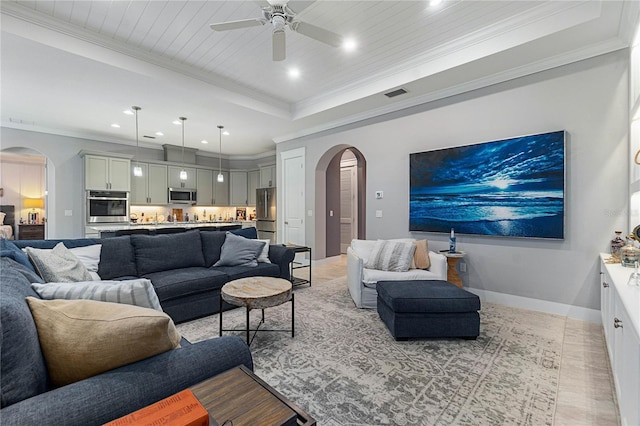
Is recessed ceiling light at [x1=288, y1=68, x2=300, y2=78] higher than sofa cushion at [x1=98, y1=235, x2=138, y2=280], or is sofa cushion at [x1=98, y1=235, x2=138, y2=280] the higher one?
recessed ceiling light at [x1=288, y1=68, x2=300, y2=78]

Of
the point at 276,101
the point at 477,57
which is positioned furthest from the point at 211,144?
the point at 477,57

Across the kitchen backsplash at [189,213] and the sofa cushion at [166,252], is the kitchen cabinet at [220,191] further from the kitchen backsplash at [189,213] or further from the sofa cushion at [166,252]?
the sofa cushion at [166,252]

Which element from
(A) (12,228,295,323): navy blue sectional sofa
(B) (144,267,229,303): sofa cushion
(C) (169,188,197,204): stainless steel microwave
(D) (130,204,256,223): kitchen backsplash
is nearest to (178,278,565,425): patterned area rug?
(A) (12,228,295,323): navy blue sectional sofa

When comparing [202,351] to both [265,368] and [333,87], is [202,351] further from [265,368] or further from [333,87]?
[333,87]

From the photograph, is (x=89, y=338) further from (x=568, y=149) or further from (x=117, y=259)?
(x=568, y=149)

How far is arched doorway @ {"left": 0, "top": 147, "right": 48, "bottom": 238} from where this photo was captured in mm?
8188

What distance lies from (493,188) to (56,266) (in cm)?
444

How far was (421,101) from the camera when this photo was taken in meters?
4.23

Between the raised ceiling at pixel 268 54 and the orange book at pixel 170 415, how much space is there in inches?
105

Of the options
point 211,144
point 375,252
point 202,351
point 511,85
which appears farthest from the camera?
point 211,144

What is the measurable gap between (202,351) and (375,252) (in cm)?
282

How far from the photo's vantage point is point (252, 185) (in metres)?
8.79

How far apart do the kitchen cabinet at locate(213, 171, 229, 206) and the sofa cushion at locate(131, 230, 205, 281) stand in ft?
16.3

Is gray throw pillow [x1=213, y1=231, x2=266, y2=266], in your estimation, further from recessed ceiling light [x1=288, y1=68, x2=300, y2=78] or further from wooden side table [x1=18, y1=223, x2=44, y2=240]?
wooden side table [x1=18, y1=223, x2=44, y2=240]
